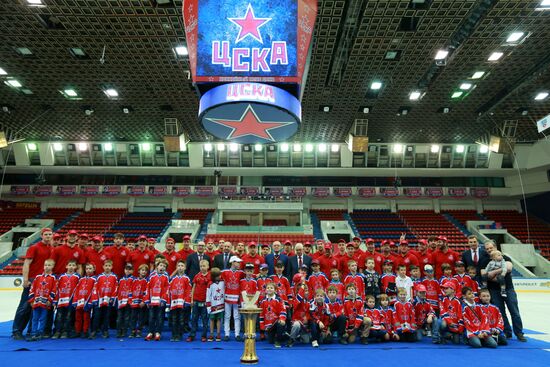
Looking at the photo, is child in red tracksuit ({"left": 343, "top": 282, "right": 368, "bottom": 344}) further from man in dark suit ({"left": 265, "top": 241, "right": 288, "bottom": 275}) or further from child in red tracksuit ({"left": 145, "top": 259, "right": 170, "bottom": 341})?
child in red tracksuit ({"left": 145, "top": 259, "right": 170, "bottom": 341})

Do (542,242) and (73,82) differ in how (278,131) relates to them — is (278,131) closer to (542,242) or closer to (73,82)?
(73,82)

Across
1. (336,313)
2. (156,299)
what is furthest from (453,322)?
(156,299)

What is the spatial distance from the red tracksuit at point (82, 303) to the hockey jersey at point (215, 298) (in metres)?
2.28

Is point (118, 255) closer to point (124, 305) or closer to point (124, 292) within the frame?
point (124, 292)

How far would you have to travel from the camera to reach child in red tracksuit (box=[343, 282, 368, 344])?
20.8ft

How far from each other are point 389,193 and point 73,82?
21.4 meters

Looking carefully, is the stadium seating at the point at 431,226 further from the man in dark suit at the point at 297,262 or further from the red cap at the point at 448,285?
the man in dark suit at the point at 297,262

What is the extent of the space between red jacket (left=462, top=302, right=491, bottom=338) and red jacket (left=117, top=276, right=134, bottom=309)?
6443 mm

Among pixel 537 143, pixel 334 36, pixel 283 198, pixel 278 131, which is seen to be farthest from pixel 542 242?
pixel 278 131

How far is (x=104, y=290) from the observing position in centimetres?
662

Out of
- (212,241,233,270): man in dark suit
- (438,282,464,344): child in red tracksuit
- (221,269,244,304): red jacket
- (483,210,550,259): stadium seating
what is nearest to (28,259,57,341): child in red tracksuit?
(212,241,233,270): man in dark suit

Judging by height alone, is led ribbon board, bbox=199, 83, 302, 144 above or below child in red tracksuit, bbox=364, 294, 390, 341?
above

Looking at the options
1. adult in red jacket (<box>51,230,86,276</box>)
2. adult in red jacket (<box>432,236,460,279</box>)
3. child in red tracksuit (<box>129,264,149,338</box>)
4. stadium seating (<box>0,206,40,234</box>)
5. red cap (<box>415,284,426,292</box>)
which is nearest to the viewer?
child in red tracksuit (<box>129,264,149,338</box>)

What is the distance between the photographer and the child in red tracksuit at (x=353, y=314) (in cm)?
634
